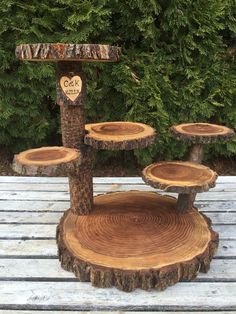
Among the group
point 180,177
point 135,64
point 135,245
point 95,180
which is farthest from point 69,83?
point 135,64

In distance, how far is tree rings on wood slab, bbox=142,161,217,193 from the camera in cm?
167

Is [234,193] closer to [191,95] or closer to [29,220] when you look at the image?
[191,95]

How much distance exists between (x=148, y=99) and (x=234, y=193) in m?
1.18

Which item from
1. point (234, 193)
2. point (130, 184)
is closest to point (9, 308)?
point (130, 184)

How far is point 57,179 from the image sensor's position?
2967 millimetres

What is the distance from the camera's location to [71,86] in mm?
1790

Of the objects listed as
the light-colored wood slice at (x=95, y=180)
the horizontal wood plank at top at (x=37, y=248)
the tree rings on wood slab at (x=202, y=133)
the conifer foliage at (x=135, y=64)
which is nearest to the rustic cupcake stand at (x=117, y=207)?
the tree rings on wood slab at (x=202, y=133)

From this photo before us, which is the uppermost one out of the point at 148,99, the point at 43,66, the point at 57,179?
the point at 43,66

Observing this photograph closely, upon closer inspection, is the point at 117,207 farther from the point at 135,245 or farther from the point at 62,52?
the point at 62,52

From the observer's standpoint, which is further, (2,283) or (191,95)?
(191,95)

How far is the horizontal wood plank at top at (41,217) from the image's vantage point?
7.18 feet

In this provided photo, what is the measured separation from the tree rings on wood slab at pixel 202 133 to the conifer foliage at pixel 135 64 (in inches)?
47.1

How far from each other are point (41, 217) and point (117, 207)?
50cm

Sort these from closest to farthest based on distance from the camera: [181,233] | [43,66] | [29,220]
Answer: [181,233]
[29,220]
[43,66]
